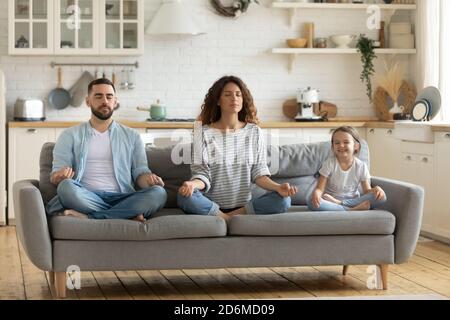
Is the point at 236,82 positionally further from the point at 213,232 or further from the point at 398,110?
the point at 398,110

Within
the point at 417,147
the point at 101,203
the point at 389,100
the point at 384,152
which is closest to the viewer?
the point at 101,203

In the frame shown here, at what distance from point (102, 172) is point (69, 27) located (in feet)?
10.4

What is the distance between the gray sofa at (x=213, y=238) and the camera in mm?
5125

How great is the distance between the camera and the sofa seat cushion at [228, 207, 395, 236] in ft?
17.3

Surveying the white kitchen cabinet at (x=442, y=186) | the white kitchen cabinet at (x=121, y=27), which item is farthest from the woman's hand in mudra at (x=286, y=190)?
the white kitchen cabinet at (x=121, y=27)

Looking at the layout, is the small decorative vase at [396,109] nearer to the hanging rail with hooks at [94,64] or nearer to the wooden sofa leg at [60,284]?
the hanging rail with hooks at [94,64]

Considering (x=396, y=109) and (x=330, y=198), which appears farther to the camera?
(x=396, y=109)

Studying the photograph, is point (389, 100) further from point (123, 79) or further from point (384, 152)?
point (123, 79)

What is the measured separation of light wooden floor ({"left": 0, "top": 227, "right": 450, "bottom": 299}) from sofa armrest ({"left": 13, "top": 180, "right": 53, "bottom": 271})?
29 cm

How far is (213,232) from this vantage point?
520cm

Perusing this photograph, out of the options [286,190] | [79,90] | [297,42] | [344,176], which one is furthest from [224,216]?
[297,42]

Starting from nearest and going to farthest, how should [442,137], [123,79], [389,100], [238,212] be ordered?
[238,212] < [442,137] < [123,79] < [389,100]

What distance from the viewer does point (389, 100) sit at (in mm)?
9109
